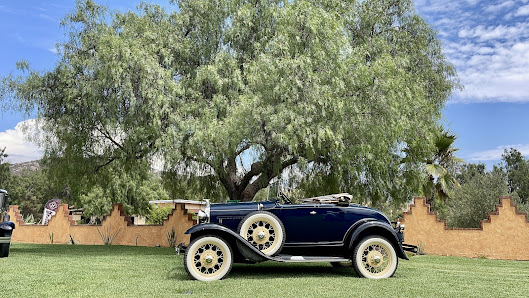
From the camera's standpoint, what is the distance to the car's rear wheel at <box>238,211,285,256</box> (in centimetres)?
816

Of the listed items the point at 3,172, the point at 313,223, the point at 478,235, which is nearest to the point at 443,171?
the point at 478,235

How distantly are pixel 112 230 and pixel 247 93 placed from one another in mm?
11845

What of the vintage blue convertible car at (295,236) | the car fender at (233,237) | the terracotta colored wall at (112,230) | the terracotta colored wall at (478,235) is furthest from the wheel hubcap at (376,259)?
the terracotta colored wall at (112,230)

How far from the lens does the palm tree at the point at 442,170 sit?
85.6 ft

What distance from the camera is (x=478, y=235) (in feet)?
55.6

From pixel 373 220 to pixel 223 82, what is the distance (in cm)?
764

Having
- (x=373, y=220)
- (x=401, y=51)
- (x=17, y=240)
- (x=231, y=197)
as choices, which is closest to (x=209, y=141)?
(x=231, y=197)

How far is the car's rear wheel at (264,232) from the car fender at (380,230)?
1.32m

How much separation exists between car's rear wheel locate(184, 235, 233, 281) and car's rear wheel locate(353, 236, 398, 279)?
92.0 inches

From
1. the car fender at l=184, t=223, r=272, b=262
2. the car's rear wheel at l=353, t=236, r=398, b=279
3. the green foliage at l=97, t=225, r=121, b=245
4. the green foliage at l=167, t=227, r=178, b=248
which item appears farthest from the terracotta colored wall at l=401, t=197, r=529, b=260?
the green foliage at l=97, t=225, r=121, b=245

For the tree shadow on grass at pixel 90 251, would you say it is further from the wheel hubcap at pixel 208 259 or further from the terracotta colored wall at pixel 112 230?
the wheel hubcap at pixel 208 259

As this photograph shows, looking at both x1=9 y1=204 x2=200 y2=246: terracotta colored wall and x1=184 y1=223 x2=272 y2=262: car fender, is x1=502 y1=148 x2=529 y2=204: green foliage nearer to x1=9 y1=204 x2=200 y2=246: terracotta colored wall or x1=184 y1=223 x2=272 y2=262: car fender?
x1=9 y1=204 x2=200 y2=246: terracotta colored wall

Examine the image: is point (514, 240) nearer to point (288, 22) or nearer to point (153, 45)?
point (288, 22)

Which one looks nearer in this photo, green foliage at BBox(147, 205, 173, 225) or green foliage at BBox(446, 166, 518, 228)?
green foliage at BBox(446, 166, 518, 228)
